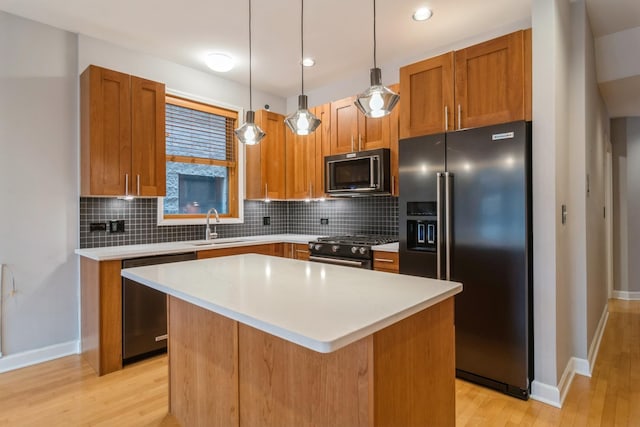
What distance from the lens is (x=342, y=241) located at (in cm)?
342

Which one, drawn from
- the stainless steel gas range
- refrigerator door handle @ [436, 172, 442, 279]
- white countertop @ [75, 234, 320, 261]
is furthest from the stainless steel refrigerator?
white countertop @ [75, 234, 320, 261]

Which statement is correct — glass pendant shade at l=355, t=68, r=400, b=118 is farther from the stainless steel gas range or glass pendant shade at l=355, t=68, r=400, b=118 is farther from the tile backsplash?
the tile backsplash

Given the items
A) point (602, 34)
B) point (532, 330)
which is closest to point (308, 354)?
point (532, 330)

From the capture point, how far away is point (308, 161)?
4145mm

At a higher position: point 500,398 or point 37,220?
point 37,220

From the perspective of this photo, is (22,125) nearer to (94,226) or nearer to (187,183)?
(94,226)

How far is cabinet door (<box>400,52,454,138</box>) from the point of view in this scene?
2615 millimetres

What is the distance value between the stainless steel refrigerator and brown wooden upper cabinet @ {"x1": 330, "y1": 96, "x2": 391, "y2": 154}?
0.83 m

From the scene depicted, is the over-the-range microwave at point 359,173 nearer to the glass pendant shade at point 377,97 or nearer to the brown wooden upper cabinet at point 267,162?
the brown wooden upper cabinet at point 267,162

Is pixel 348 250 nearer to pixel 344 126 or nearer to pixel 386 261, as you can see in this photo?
pixel 386 261

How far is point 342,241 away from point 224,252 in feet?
3.83

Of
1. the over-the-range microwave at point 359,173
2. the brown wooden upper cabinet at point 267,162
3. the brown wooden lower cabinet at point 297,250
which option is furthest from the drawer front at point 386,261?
the brown wooden upper cabinet at point 267,162

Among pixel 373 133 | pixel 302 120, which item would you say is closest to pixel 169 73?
pixel 373 133

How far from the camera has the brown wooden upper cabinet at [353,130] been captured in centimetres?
346
